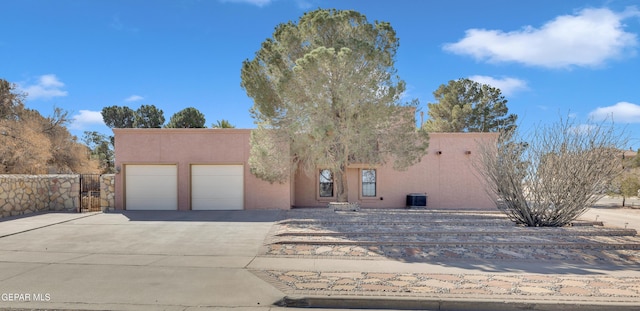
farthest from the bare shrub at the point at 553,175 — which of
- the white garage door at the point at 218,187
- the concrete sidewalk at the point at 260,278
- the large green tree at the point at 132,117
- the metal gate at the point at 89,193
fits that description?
the large green tree at the point at 132,117

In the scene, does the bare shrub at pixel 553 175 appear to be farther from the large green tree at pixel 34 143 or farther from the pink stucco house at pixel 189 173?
the large green tree at pixel 34 143

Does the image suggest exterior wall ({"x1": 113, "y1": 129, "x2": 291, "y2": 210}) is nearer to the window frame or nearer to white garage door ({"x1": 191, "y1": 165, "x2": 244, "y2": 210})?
white garage door ({"x1": 191, "y1": 165, "x2": 244, "y2": 210})

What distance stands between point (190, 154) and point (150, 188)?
235 cm

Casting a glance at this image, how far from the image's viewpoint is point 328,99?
14.8 meters

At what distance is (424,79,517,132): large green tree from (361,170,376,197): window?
14248 millimetres

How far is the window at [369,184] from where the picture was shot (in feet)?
67.2

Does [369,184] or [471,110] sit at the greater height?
[471,110]

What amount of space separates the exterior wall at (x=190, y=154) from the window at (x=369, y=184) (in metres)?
4.16

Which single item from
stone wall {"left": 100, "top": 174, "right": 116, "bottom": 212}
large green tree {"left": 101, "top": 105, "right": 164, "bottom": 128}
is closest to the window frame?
stone wall {"left": 100, "top": 174, "right": 116, "bottom": 212}

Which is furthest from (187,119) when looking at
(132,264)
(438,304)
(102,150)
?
(438,304)

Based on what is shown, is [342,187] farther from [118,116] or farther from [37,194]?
[118,116]

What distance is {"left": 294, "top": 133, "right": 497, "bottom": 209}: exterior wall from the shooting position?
20234mm

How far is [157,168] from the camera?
61.0ft

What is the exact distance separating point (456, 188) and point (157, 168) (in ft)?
46.1
